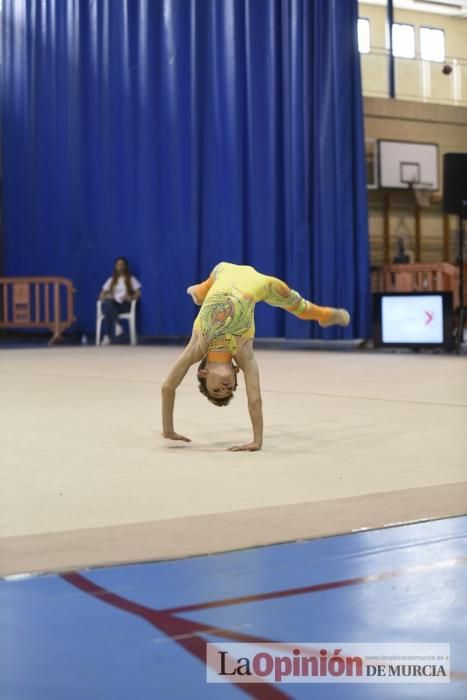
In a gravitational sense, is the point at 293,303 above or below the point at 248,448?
above

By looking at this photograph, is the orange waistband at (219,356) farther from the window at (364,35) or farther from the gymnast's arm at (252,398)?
the window at (364,35)

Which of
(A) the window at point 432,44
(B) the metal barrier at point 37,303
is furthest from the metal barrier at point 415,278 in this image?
(A) the window at point 432,44

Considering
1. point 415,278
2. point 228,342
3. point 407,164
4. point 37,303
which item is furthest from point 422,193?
point 228,342

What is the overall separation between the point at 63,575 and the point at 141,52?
32.0ft

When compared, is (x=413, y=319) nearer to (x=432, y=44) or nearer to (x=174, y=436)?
(x=174, y=436)

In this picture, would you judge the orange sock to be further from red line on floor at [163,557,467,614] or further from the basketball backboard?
the basketball backboard

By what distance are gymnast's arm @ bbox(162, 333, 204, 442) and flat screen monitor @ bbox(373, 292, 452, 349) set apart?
5080 mm

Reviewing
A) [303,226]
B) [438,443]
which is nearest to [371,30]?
[303,226]

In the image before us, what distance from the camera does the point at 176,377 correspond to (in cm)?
337

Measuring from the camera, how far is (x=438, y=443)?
3.35 m

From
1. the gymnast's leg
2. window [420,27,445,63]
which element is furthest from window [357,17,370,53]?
the gymnast's leg

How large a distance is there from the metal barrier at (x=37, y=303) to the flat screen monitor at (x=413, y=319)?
366 cm

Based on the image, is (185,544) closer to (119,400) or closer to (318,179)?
(119,400)
